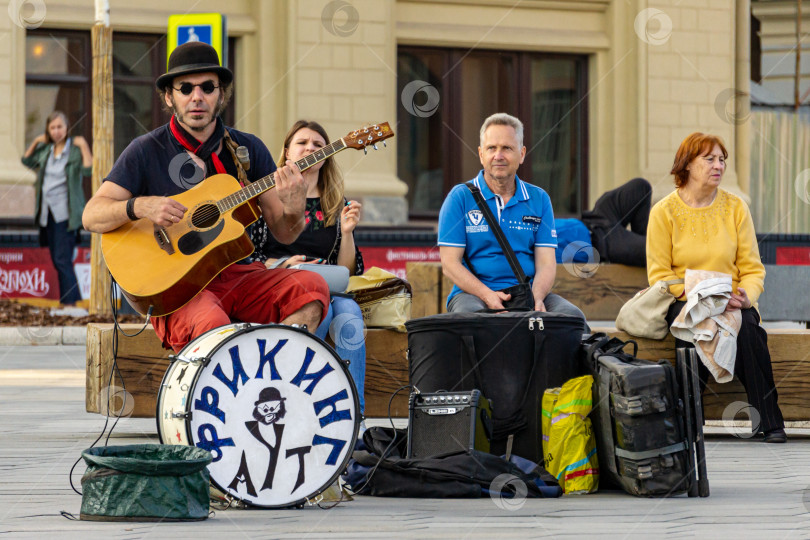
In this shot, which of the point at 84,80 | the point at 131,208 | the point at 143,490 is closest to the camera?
the point at 143,490

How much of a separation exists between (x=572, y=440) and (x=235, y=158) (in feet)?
5.85

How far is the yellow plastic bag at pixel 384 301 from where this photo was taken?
22.2 feet

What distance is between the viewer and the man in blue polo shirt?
6.66 metres

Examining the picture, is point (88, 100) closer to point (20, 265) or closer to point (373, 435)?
point (20, 265)

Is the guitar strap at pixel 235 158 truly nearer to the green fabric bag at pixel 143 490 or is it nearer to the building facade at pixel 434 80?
the green fabric bag at pixel 143 490

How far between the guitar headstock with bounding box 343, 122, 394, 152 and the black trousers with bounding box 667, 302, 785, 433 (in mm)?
1872

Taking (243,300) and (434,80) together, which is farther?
(434,80)

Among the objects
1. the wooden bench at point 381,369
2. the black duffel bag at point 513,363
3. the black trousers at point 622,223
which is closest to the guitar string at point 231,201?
the black duffel bag at point 513,363

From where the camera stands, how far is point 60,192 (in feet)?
53.6

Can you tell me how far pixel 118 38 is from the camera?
18.0m

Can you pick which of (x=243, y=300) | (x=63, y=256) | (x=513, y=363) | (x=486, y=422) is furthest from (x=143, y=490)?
(x=63, y=256)

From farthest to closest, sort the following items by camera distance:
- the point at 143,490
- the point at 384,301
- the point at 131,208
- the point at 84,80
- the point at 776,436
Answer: the point at 84,80 < the point at 776,436 < the point at 384,301 < the point at 131,208 < the point at 143,490

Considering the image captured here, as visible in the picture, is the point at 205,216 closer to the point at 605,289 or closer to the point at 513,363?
the point at 513,363

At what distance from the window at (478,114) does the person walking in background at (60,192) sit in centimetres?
486
